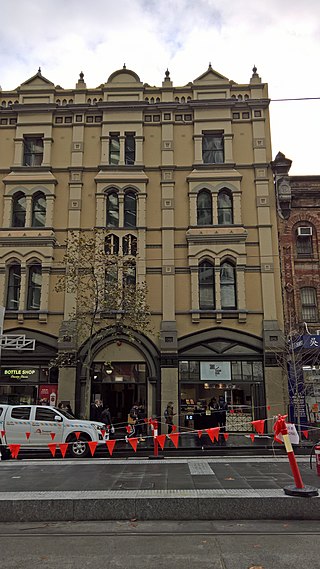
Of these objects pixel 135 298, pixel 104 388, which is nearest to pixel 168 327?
pixel 135 298

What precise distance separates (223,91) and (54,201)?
10650 millimetres

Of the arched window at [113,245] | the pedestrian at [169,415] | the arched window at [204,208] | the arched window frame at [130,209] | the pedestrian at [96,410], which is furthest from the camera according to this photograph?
the arched window frame at [130,209]

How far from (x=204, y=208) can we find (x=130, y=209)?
12.3ft

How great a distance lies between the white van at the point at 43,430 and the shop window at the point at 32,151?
14093mm

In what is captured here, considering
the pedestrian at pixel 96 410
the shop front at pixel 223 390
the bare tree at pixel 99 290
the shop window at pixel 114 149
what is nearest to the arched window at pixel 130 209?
the bare tree at pixel 99 290

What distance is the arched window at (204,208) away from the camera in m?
23.2

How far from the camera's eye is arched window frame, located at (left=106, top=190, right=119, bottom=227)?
23.4 m

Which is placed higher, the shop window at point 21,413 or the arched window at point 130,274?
the arched window at point 130,274

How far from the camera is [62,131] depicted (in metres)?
24.6

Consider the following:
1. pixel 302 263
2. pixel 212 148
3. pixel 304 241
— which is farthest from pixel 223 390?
pixel 212 148

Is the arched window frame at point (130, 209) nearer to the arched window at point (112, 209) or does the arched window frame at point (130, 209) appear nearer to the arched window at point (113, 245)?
the arched window at point (112, 209)

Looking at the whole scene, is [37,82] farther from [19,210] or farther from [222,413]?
[222,413]

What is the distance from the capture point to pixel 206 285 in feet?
73.3

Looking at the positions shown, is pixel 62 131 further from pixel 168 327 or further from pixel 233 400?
pixel 233 400
